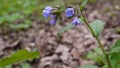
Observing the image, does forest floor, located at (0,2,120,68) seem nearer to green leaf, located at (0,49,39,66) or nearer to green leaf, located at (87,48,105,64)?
green leaf, located at (87,48,105,64)

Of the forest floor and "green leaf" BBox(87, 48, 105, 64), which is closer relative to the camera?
"green leaf" BBox(87, 48, 105, 64)

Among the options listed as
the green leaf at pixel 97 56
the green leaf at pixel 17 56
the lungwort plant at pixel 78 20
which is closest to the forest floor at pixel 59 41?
the green leaf at pixel 97 56

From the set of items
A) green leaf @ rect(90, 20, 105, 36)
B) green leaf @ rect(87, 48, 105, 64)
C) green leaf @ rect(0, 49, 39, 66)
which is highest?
green leaf @ rect(90, 20, 105, 36)

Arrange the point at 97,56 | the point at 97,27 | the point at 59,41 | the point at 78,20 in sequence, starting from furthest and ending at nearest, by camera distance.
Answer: the point at 59,41 → the point at 97,56 → the point at 97,27 → the point at 78,20

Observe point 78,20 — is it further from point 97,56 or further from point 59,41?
point 59,41

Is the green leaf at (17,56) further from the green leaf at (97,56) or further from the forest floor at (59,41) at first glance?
the forest floor at (59,41)

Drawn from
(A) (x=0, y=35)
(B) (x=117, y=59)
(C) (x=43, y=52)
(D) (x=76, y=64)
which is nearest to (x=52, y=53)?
(C) (x=43, y=52)

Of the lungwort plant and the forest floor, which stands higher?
the lungwort plant

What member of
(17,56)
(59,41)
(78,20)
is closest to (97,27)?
(78,20)

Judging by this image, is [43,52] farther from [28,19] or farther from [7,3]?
[7,3]

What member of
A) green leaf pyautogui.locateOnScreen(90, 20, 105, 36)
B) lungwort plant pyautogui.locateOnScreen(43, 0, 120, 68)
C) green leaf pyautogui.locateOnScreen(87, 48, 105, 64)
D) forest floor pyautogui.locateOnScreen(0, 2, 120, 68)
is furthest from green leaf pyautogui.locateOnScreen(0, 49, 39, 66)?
forest floor pyautogui.locateOnScreen(0, 2, 120, 68)
